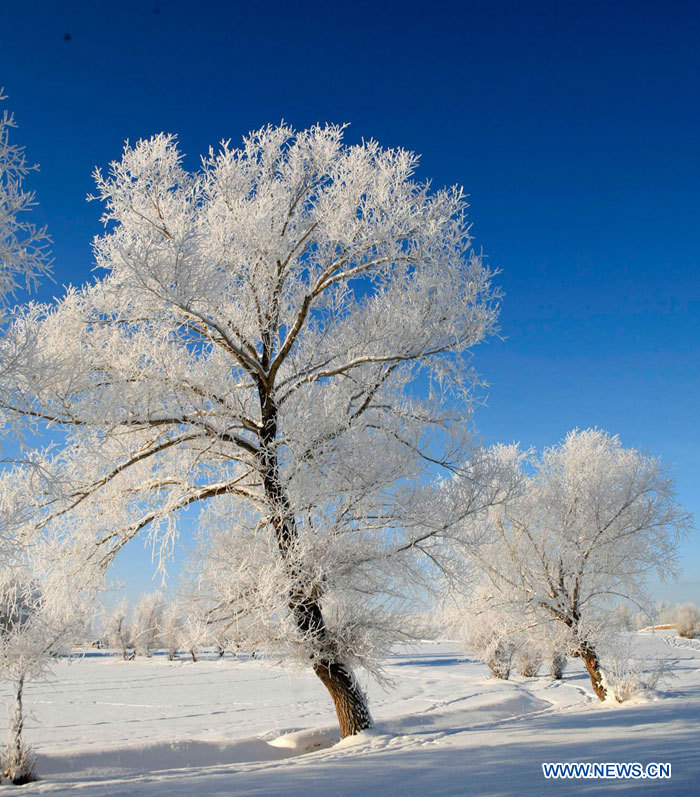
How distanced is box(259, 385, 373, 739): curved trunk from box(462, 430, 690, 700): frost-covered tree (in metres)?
7.45

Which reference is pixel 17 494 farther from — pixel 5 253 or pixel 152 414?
pixel 5 253

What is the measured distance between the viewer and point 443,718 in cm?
1338

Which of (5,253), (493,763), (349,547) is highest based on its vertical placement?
(5,253)

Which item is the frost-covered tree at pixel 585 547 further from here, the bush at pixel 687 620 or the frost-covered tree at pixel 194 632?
the bush at pixel 687 620

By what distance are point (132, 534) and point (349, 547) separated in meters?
3.03

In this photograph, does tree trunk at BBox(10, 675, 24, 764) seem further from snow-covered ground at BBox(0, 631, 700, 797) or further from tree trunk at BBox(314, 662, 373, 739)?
tree trunk at BBox(314, 662, 373, 739)

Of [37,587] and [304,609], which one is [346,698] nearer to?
[304,609]

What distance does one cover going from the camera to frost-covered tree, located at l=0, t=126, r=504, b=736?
24.3ft

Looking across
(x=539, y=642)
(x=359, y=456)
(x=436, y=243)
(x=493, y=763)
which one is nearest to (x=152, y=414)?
(x=359, y=456)

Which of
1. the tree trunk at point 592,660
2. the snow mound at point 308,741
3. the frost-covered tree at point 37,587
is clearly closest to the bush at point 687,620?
the tree trunk at point 592,660

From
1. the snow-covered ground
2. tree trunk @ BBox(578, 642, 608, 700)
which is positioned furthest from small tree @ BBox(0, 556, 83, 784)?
tree trunk @ BBox(578, 642, 608, 700)

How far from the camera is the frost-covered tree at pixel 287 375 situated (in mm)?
7422

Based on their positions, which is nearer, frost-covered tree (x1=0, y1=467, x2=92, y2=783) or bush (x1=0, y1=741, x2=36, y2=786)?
frost-covered tree (x1=0, y1=467, x2=92, y2=783)

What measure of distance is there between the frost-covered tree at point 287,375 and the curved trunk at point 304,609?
3 centimetres
